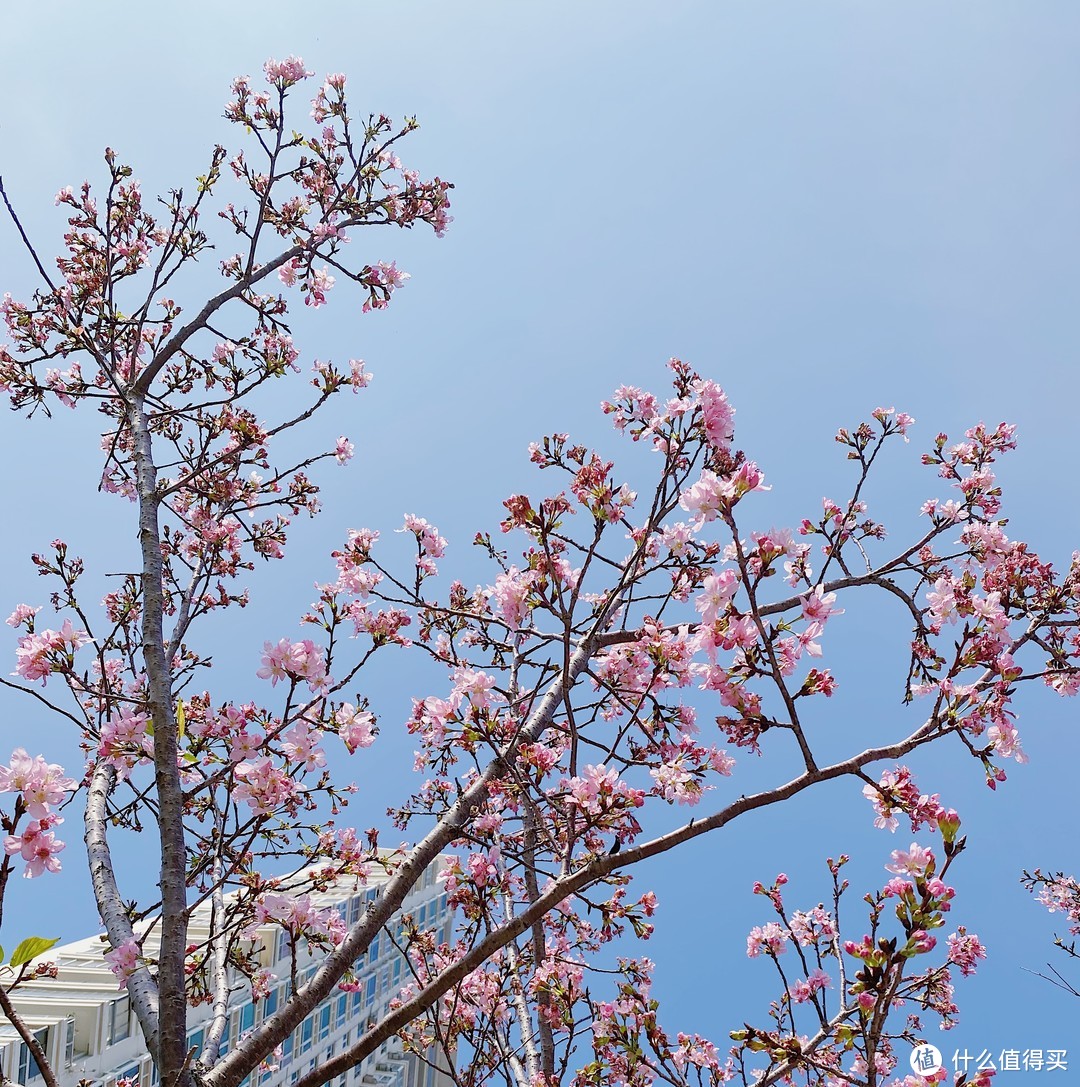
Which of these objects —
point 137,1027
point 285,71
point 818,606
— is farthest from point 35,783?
point 137,1027

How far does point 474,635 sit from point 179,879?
264 centimetres

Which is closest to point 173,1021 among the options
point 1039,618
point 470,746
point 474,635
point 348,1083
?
point 470,746

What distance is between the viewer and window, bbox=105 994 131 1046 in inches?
680

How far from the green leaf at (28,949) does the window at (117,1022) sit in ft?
61.1

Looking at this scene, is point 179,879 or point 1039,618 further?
point 1039,618

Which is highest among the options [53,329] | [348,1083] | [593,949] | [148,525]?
[53,329]

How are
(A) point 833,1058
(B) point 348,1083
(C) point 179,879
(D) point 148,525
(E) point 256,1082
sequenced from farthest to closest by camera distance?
(B) point 348,1083, (E) point 256,1082, (A) point 833,1058, (D) point 148,525, (C) point 179,879

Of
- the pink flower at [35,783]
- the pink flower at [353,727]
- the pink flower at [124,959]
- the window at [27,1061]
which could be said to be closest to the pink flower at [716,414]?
the pink flower at [353,727]

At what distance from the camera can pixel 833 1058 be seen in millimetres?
5031

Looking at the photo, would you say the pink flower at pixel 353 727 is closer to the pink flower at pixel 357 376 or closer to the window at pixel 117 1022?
the pink flower at pixel 357 376

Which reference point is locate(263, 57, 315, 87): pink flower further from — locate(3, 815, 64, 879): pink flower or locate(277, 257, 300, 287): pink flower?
locate(3, 815, 64, 879): pink flower

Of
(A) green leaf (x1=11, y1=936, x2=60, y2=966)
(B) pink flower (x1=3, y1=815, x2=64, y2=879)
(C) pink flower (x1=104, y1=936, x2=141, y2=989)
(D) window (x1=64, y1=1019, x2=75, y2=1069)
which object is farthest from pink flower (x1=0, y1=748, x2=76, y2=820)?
(D) window (x1=64, y1=1019, x2=75, y2=1069)

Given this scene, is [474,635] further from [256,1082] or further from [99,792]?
[256,1082]

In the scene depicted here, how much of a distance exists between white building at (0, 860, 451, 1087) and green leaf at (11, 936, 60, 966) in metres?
4.27
